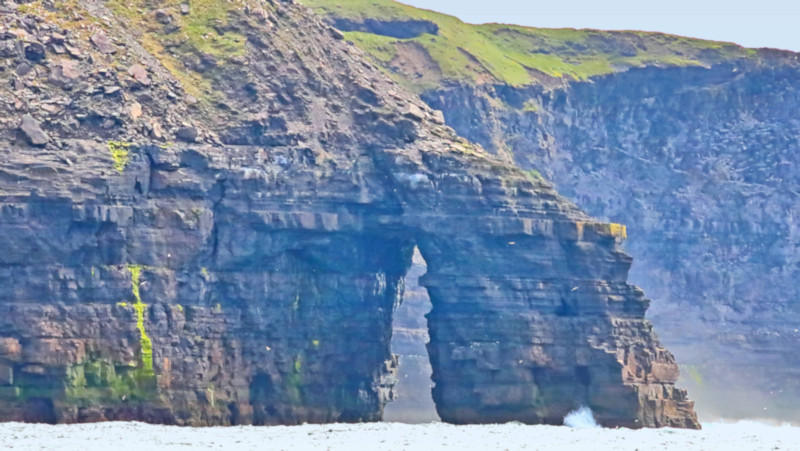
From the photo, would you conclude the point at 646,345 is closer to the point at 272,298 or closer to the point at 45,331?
the point at 272,298

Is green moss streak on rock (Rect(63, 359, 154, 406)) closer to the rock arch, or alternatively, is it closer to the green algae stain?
the rock arch

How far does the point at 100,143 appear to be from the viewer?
6309 inches

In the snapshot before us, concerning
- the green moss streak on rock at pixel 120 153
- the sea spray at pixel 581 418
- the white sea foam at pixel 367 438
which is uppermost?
the green moss streak on rock at pixel 120 153

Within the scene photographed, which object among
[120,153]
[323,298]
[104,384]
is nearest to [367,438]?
[323,298]

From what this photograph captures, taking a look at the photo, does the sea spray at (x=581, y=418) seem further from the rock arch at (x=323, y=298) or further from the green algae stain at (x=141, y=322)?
the green algae stain at (x=141, y=322)

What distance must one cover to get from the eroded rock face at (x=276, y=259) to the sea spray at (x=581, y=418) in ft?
1.79

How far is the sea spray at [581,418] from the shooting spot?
164125 mm

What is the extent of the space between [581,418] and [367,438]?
15.5 m

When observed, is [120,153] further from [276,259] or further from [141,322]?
[276,259]

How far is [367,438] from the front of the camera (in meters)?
156

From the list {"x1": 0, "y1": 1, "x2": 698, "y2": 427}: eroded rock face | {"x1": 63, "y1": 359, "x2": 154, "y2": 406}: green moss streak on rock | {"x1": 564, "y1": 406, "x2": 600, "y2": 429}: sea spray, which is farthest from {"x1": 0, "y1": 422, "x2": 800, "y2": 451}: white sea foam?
{"x1": 0, "y1": 1, "x2": 698, "y2": 427}: eroded rock face

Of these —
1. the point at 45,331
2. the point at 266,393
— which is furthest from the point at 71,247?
the point at 266,393

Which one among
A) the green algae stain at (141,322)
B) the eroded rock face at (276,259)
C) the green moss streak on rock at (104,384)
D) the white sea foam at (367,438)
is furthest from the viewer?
the green algae stain at (141,322)

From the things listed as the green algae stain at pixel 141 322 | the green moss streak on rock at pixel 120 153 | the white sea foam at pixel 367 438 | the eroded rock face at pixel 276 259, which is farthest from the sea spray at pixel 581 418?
the green moss streak on rock at pixel 120 153
